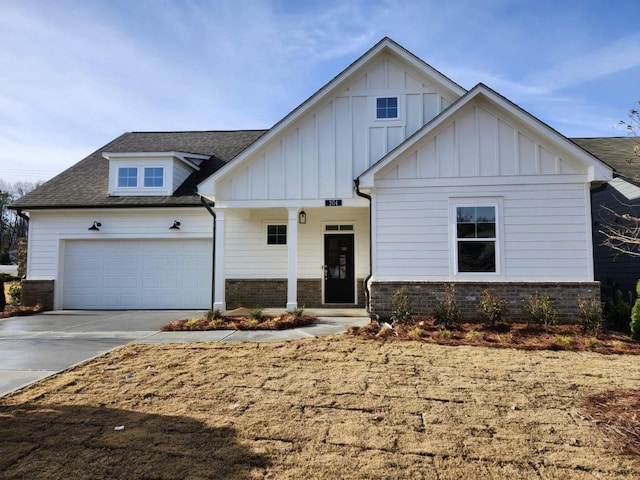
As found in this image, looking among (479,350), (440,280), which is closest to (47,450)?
(479,350)

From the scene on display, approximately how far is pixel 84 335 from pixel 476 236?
351 inches

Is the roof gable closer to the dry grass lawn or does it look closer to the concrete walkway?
the concrete walkway

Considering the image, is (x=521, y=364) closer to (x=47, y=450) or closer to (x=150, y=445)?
(x=150, y=445)

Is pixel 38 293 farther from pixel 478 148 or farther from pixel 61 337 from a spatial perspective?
pixel 478 148

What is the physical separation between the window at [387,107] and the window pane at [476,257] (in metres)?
4.29

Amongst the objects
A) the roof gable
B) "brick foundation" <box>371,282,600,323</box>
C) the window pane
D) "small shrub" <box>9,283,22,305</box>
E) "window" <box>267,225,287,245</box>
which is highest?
the roof gable

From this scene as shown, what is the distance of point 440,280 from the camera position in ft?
30.3

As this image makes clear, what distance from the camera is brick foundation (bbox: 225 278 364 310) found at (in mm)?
12695

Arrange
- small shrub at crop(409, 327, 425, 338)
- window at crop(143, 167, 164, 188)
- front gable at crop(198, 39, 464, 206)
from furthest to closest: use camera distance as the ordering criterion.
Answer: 1. window at crop(143, 167, 164, 188)
2. front gable at crop(198, 39, 464, 206)
3. small shrub at crop(409, 327, 425, 338)

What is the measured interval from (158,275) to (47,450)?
10.2m

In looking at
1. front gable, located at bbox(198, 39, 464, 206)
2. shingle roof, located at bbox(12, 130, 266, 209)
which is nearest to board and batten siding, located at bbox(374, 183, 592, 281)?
front gable, located at bbox(198, 39, 464, 206)

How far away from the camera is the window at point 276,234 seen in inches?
513

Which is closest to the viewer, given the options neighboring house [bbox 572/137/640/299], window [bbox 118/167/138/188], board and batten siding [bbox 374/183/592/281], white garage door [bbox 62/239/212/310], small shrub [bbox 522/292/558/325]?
small shrub [bbox 522/292/558/325]

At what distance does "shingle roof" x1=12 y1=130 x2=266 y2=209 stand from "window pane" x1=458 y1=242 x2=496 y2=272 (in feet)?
26.9
